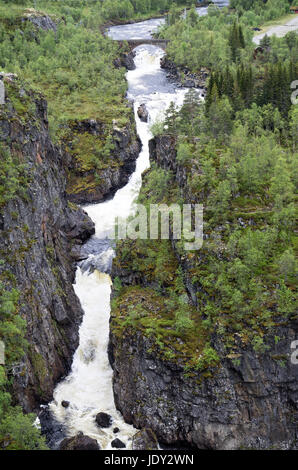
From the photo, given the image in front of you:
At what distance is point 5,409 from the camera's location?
51906mm

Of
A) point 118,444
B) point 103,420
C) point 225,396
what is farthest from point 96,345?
point 225,396

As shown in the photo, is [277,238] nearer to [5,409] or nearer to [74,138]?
[5,409]

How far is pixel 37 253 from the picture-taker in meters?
67.2

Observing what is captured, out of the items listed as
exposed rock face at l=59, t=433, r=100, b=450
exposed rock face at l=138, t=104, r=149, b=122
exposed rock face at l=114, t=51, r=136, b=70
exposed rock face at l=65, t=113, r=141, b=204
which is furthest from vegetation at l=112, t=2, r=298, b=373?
exposed rock face at l=114, t=51, r=136, b=70

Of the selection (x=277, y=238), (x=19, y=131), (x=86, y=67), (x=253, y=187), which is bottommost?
(x=277, y=238)

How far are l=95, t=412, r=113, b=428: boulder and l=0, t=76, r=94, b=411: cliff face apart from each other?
7.03 metres

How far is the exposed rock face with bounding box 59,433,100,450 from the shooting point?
5584 cm

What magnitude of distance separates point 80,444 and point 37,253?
24.6 metres

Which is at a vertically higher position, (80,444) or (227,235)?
(227,235)

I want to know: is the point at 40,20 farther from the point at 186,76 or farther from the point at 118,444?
the point at 118,444

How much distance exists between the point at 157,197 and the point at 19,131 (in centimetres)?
2625

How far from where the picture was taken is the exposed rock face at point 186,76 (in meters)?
150
